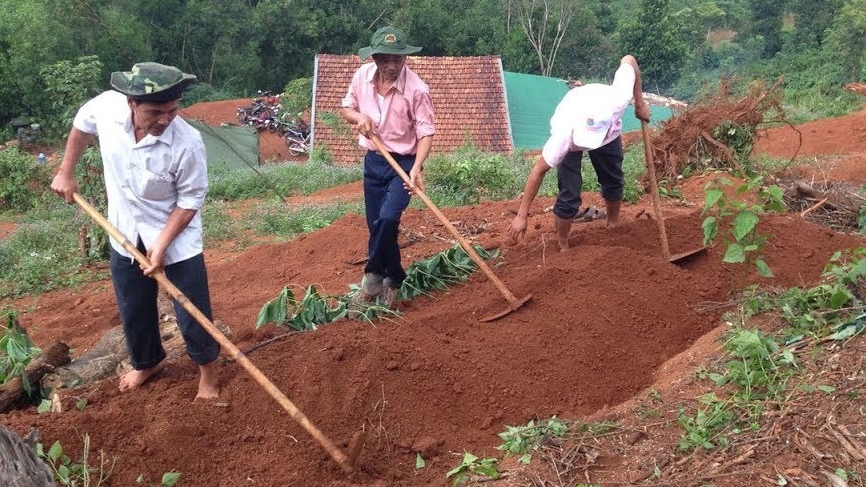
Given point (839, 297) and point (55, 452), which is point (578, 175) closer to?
point (839, 297)

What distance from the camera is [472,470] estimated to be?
3012mm

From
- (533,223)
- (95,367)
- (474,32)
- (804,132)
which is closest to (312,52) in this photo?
(474,32)

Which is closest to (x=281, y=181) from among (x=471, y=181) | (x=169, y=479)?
(x=471, y=181)

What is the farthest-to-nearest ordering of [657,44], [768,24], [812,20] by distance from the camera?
[768,24] → [812,20] → [657,44]

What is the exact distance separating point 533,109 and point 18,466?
21848 mm

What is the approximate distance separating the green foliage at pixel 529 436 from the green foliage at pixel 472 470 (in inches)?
3.5

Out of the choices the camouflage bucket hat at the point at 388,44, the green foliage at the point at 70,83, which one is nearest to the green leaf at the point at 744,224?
the camouflage bucket hat at the point at 388,44

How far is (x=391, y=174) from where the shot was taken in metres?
4.59

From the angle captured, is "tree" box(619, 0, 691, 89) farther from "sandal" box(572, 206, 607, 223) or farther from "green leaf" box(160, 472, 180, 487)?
"green leaf" box(160, 472, 180, 487)

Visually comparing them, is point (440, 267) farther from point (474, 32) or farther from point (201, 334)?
point (474, 32)

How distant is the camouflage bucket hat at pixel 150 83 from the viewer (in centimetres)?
295

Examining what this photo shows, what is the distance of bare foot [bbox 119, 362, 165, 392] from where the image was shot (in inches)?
143

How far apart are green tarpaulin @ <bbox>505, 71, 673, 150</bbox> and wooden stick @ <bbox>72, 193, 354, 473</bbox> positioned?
63.5 feet

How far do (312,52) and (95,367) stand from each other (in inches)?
1272
